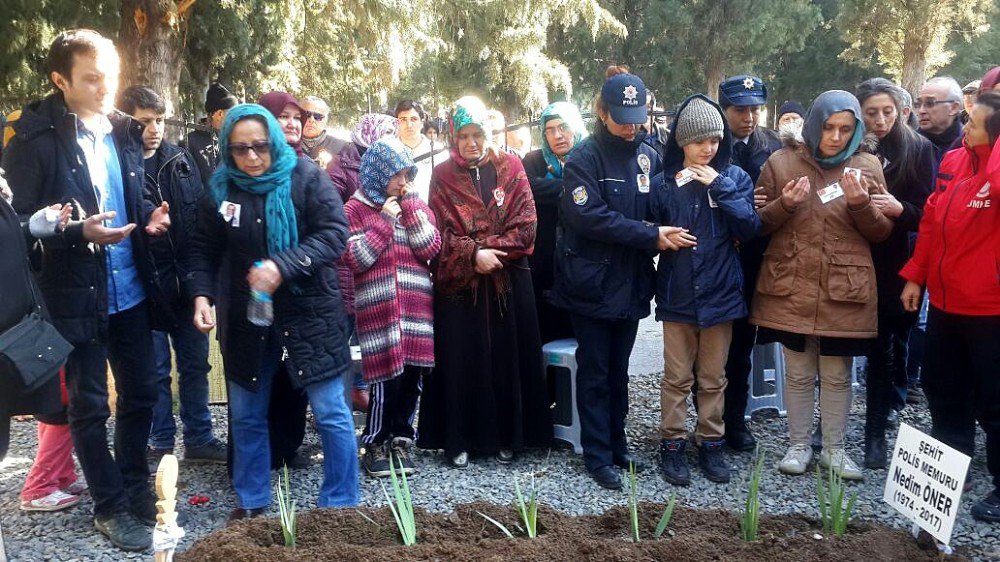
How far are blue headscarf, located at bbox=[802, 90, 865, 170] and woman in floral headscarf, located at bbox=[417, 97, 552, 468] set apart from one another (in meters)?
1.43

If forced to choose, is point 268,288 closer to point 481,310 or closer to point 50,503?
point 481,310

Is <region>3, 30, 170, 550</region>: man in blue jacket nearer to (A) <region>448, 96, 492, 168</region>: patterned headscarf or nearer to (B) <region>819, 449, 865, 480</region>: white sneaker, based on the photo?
(A) <region>448, 96, 492, 168</region>: patterned headscarf

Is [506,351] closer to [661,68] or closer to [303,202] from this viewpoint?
[303,202]

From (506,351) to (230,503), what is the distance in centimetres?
159

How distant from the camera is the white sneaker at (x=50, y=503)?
3.82 meters

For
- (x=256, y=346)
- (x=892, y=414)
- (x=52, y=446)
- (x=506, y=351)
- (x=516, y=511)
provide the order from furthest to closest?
(x=892, y=414) → (x=506, y=351) → (x=52, y=446) → (x=256, y=346) → (x=516, y=511)

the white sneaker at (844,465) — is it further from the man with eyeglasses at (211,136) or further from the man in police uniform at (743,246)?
the man with eyeglasses at (211,136)

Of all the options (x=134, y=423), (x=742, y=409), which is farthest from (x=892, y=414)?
(x=134, y=423)

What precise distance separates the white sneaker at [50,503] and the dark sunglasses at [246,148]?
1866 mm

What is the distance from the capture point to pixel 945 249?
369 cm

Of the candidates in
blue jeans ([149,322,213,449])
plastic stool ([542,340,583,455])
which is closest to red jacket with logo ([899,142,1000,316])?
plastic stool ([542,340,583,455])

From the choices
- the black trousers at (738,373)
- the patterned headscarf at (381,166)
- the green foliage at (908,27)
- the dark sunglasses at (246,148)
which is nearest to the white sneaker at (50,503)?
the dark sunglasses at (246,148)

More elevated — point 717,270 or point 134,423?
point 717,270

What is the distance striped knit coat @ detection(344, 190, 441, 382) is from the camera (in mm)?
4195
